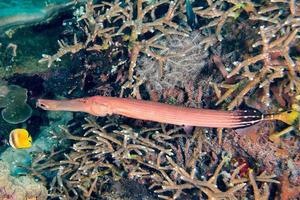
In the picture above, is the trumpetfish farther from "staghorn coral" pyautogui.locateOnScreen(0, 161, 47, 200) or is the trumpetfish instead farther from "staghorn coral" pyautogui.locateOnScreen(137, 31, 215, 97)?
"staghorn coral" pyautogui.locateOnScreen(0, 161, 47, 200)

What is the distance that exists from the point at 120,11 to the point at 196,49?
1.31 m

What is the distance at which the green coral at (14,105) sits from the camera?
6.21m

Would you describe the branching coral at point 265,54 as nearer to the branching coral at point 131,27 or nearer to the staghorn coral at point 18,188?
the branching coral at point 131,27

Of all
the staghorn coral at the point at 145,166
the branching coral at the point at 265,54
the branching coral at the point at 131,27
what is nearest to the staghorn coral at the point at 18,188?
the staghorn coral at the point at 145,166

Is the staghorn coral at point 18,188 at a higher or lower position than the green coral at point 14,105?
higher

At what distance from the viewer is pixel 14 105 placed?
6.31m

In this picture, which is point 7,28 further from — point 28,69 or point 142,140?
point 142,140

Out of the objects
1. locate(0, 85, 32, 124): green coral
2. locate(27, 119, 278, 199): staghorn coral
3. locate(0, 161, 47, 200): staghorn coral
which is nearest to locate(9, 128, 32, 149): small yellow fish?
locate(27, 119, 278, 199): staghorn coral

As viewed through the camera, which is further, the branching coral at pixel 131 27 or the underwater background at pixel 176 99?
the branching coral at pixel 131 27

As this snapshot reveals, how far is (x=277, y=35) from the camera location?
406 centimetres

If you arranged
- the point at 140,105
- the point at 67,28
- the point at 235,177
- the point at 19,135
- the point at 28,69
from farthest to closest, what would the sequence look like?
1. the point at 28,69
2. the point at 67,28
3. the point at 19,135
4. the point at 235,177
5. the point at 140,105

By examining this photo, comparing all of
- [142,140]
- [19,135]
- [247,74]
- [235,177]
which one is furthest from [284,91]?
[19,135]

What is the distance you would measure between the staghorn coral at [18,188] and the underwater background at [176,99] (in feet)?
0.05

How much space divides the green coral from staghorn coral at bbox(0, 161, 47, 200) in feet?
6.97
